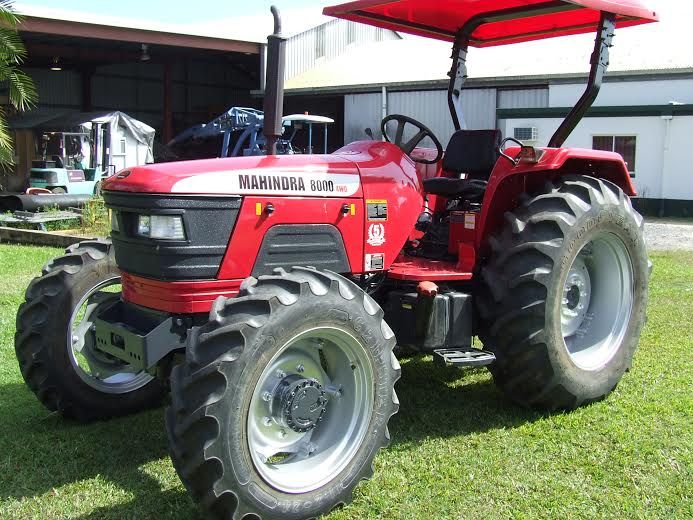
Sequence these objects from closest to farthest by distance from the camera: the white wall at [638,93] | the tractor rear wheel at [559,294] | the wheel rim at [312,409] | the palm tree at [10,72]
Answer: the wheel rim at [312,409], the tractor rear wheel at [559,294], the palm tree at [10,72], the white wall at [638,93]

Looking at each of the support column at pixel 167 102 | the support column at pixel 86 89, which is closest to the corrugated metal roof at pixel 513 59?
the support column at pixel 167 102

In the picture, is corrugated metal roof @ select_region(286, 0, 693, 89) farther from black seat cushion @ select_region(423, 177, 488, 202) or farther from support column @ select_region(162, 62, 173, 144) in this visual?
black seat cushion @ select_region(423, 177, 488, 202)

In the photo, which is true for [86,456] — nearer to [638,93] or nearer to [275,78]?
[275,78]

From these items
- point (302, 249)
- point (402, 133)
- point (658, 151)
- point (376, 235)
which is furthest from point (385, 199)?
point (658, 151)

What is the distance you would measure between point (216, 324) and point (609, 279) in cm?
300

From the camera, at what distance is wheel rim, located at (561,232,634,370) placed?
16.3 ft

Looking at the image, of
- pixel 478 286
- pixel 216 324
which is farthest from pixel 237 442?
pixel 478 286

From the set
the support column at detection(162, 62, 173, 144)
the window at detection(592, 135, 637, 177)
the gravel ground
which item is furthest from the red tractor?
the support column at detection(162, 62, 173, 144)

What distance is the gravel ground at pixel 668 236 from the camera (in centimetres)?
1309

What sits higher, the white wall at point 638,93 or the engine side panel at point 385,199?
the white wall at point 638,93

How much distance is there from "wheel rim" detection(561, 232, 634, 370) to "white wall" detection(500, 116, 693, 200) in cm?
1460

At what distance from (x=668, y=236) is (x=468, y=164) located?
1082cm

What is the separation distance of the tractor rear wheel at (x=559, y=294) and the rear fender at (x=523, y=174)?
15 centimetres

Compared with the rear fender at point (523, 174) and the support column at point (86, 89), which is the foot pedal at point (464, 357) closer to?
the rear fender at point (523, 174)
